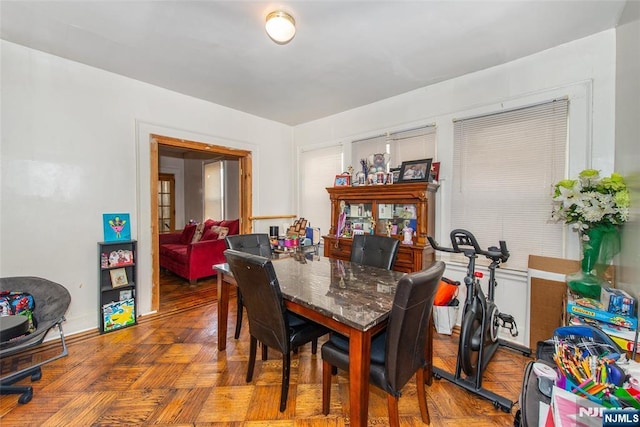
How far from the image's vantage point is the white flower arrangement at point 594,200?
5.95 feet

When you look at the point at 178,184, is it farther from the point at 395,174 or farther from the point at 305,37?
the point at 305,37

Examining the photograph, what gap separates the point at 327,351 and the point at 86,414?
1568 millimetres

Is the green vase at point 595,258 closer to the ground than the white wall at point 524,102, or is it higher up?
closer to the ground

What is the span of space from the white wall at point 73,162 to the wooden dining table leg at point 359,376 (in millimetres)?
2830

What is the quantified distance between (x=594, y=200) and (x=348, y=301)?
1.86 metres

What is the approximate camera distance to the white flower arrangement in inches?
71.4

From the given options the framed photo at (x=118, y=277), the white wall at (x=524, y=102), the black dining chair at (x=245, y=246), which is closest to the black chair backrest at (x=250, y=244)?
the black dining chair at (x=245, y=246)

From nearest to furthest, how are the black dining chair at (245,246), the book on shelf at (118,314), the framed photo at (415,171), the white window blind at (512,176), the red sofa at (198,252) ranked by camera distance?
the white window blind at (512,176) < the black dining chair at (245,246) < the book on shelf at (118,314) < the framed photo at (415,171) < the red sofa at (198,252)

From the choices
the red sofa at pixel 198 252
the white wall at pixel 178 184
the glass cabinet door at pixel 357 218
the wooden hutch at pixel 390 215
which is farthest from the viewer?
the white wall at pixel 178 184

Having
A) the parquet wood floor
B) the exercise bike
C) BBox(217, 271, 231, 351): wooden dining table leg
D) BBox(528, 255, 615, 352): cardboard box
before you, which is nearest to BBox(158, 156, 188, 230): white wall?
the parquet wood floor

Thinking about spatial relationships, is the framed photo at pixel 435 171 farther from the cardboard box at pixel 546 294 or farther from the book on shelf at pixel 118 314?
the book on shelf at pixel 118 314

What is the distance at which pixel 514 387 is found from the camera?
1.94m

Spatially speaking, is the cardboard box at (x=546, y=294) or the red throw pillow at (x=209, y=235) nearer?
the cardboard box at (x=546, y=294)

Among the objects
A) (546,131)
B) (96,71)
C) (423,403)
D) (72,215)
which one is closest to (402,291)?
(423,403)
